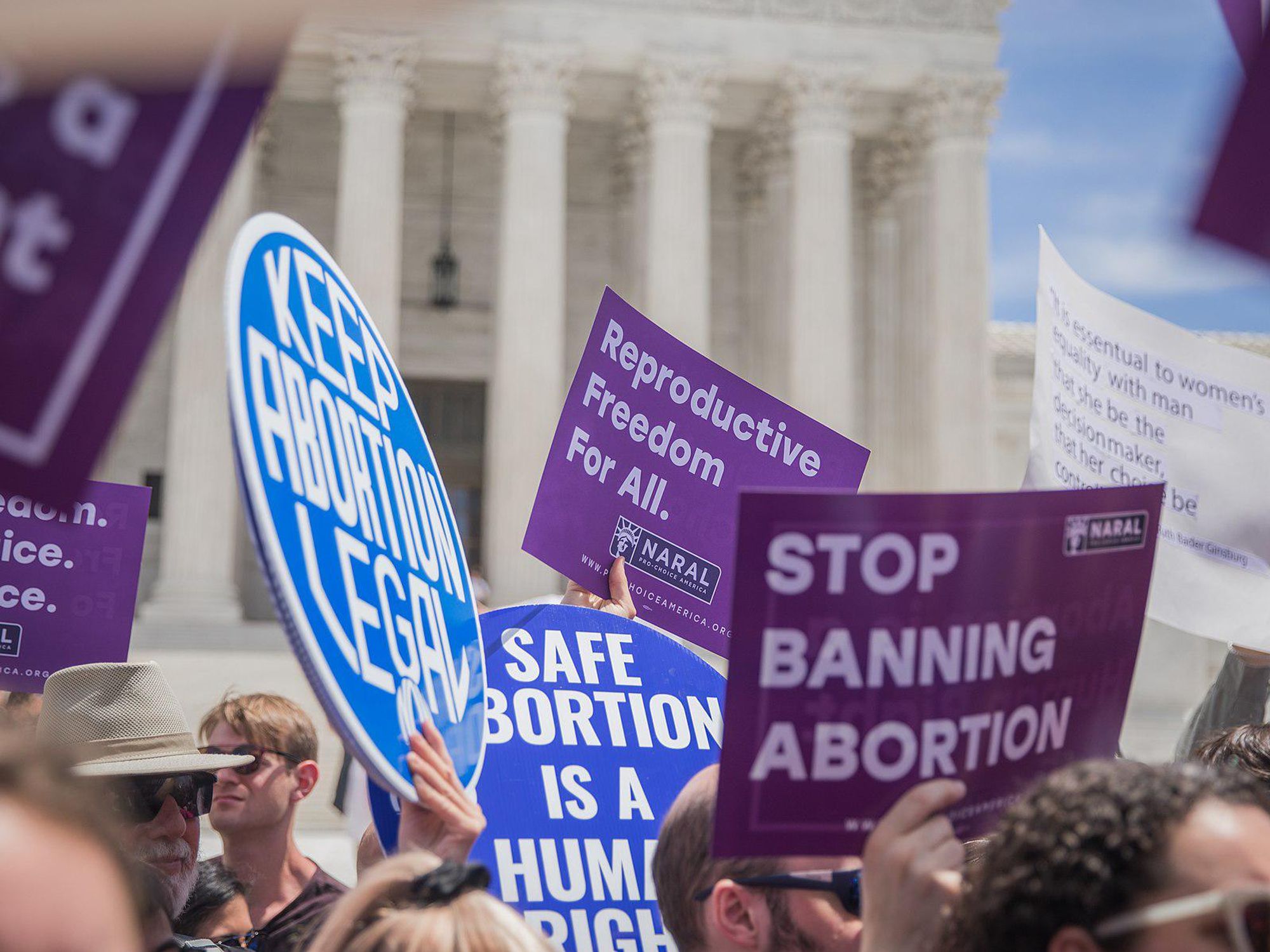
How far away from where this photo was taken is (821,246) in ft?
107

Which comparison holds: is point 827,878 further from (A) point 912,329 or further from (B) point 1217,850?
(A) point 912,329

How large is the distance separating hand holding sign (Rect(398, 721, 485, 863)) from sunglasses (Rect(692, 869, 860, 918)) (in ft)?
2.01

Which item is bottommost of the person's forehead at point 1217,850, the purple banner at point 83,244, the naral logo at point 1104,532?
the person's forehead at point 1217,850

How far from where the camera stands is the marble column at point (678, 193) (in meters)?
31.9

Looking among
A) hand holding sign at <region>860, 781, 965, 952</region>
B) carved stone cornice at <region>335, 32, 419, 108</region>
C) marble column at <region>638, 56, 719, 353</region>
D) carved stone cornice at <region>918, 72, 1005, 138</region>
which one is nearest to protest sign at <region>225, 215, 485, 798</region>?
hand holding sign at <region>860, 781, 965, 952</region>

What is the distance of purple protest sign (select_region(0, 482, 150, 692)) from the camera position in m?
5.28

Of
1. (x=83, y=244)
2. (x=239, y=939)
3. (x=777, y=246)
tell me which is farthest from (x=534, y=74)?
(x=83, y=244)

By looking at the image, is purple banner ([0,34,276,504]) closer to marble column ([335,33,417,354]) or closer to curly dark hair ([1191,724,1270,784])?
curly dark hair ([1191,724,1270,784])

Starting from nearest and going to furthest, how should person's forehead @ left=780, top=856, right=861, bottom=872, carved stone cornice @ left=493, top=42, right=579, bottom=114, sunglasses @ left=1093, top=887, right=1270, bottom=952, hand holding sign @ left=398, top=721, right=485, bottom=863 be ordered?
sunglasses @ left=1093, top=887, right=1270, bottom=952 < hand holding sign @ left=398, top=721, right=485, bottom=863 < person's forehead @ left=780, top=856, right=861, bottom=872 < carved stone cornice @ left=493, top=42, right=579, bottom=114

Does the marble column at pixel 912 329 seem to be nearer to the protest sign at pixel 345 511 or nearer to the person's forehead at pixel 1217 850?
the protest sign at pixel 345 511

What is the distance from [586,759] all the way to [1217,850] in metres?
2.33

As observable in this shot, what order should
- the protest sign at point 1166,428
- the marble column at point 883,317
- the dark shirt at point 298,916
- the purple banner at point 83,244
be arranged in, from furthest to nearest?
the marble column at point 883,317 → the protest sign at point 1166,428 → the dark shirt at point 298,916 → the purple banner at point 83,244

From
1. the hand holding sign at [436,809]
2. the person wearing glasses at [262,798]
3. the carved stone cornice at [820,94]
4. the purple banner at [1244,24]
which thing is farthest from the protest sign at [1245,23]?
the carved stone cornice at [820,94]

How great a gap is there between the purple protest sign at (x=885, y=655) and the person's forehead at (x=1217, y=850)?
662 millimetres
